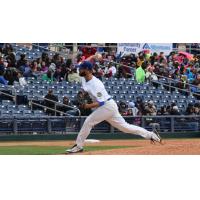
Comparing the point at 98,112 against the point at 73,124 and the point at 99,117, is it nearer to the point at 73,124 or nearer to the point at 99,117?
the point at 99,117

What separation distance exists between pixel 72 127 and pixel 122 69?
594cm

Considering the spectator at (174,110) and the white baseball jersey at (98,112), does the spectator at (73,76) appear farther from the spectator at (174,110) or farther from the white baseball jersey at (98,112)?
the white baseball jersey at (98,112)

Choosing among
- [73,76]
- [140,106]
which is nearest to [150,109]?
[140,106]

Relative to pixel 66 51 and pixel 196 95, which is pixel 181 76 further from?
pixel 66 51

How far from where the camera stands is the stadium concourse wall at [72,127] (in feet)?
85.0

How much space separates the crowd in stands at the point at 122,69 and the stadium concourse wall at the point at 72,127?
2.06ft

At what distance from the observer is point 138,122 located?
92.8 feet

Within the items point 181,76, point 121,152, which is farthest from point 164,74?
point 121,152

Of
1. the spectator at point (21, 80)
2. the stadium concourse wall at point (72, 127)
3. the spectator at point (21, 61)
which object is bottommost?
the stadium concourse wall at point (72, 127)

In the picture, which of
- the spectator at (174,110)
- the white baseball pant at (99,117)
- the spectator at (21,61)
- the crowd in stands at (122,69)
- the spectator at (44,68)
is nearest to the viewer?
the white baseball pant at (99,117)

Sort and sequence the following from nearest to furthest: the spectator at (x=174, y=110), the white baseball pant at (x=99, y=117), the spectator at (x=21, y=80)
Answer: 1. the white baseball pant at (x=99, y=117)
2. the spectator at (x=21, y=80)
3. the spectator at (x=174, y=110)

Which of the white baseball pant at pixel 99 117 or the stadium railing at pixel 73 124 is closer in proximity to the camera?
the white baseball pant at pixel 99 117

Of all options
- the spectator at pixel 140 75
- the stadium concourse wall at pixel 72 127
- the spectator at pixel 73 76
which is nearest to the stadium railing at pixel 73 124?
the stadium concourse wall at pixel 72 127

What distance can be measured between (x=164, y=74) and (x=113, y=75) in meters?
2.84
